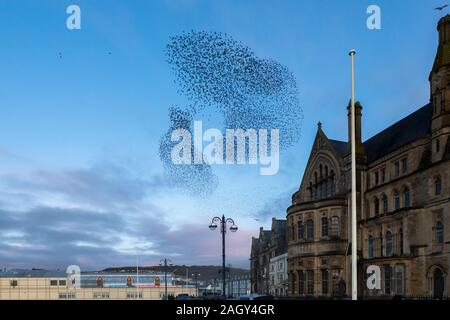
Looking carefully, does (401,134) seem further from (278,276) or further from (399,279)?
(278,276)

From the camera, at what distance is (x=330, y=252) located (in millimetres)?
67062

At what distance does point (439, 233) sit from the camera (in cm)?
5141

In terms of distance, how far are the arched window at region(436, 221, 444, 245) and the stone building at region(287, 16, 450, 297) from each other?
101 millimetres

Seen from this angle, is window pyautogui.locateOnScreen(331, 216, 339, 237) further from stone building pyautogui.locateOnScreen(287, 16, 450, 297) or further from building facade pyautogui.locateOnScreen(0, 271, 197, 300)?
building facade pyautogui.locateOnScreen(0, 271, 197, 300)

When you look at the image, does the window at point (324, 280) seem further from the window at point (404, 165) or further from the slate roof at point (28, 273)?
the slate roof at point (28, 273)

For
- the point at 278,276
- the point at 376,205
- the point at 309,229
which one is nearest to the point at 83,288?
the point at 278,276

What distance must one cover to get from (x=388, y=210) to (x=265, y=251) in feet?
178

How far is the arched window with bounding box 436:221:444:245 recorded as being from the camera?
50.9m

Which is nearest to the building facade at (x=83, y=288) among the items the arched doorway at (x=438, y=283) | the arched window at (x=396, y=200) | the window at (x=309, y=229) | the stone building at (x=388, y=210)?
the window at (x=309, y=229)

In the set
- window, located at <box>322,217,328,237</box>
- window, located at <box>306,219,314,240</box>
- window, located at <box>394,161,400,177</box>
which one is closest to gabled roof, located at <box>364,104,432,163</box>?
window, located at <box>394,161,400,177</box>
